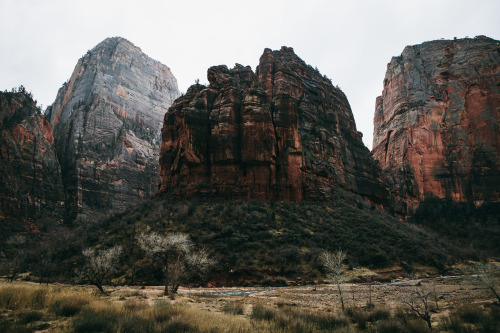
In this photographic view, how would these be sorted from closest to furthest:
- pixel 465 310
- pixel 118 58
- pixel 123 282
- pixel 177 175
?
pixel 465 310, pixel 123 282, pixel 177 175, pixel 118 58

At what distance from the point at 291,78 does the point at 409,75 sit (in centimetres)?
5928

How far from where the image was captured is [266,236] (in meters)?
37.0

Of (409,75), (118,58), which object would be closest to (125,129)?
(118,58)

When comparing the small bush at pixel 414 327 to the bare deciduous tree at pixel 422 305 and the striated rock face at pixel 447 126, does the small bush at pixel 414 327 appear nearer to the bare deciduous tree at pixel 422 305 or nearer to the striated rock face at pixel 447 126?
the bare deciduous tree at pixel 422 305

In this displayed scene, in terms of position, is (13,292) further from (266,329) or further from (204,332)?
(266,329)

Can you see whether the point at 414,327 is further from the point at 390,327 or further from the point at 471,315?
the point at 471,315

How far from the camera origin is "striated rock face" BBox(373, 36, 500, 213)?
3300 inches

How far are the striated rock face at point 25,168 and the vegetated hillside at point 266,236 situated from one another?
3717 centimetres

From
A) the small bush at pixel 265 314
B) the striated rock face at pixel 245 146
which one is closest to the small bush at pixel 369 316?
the small bush at pixel 265 314

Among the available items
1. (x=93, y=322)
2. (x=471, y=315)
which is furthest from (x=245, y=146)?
(x=93, y=322)

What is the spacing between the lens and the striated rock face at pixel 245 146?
46938mm

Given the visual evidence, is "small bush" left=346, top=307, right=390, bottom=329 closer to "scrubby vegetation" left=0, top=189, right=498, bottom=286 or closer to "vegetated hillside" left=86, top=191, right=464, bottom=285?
"scrubby vegetation" left=0, top=189, right=498, bottom=286

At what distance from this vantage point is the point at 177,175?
51125 mm

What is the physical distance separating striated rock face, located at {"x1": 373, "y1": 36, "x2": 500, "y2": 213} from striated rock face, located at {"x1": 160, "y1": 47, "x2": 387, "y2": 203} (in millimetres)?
39372
